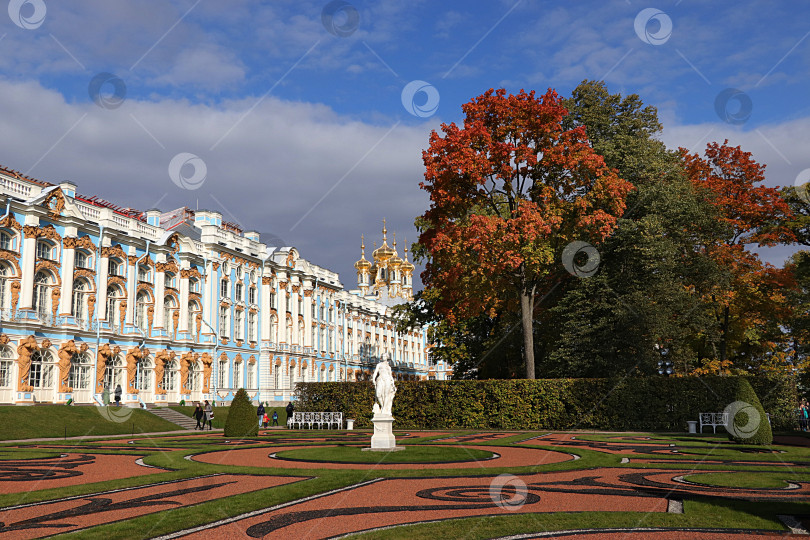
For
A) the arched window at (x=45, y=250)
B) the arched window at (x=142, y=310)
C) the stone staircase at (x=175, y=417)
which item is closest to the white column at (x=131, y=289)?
Result: the arched window at (x=142, y=310)

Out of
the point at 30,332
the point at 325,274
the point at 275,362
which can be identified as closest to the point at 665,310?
the point at 30,332

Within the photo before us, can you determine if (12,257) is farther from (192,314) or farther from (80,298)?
(192,314)

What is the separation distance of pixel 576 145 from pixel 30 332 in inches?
1181

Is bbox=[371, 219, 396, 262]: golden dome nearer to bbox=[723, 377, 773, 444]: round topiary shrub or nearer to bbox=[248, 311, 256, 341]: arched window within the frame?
bbox=[248, 311, 256, 341]: arched window

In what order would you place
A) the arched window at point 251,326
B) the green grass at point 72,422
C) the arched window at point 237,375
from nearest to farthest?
the green grass at point 72,422 → the arched window at point 237,375 → the arched window at point 251,326

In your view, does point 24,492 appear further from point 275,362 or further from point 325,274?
point 325,274

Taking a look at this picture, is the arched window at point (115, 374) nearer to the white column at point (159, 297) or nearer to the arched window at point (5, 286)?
the white column at point (159, 297)

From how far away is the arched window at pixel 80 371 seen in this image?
3884 centimetres

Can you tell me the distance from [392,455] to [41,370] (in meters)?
27.7

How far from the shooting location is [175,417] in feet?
128

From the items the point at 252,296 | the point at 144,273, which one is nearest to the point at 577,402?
the point at 144,273

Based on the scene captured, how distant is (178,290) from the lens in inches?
1928

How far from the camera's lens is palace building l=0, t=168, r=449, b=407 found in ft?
119

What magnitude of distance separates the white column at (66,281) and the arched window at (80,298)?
3.63 ft
